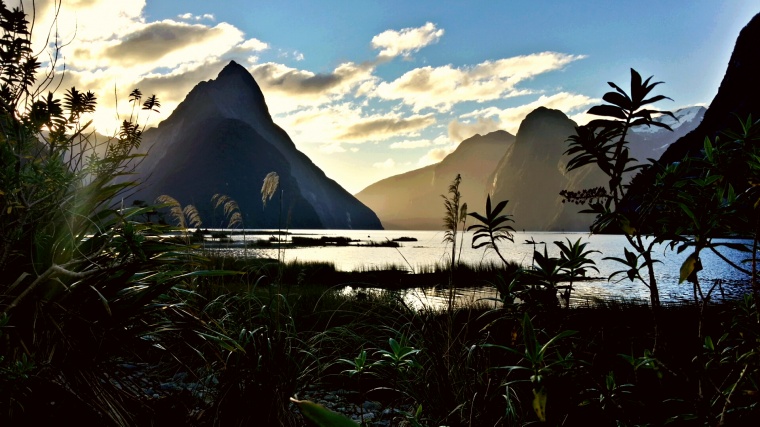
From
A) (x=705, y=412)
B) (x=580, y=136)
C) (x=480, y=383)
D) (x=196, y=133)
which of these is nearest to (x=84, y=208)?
(x=480, y=383)

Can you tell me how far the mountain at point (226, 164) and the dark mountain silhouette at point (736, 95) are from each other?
107 meters

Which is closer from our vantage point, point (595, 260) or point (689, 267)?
point (689, 267)

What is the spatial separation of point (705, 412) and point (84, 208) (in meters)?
3.90

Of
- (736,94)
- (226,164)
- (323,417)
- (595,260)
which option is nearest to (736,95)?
(736,94)

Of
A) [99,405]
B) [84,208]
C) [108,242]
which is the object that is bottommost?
[99,405]

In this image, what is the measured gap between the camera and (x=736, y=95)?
50219mm

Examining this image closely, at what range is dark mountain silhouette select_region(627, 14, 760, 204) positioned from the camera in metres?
39.1

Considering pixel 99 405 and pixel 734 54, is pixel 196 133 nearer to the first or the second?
pixel 734 54

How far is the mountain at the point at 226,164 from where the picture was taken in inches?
5925

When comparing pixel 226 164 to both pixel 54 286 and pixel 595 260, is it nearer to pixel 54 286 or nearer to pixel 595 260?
pixel 595 260

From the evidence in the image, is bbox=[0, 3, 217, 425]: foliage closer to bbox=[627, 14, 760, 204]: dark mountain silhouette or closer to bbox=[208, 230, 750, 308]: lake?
bbox=[208, 230, 750, 308]: lake

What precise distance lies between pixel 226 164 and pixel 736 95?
143 metres

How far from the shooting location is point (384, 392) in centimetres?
583

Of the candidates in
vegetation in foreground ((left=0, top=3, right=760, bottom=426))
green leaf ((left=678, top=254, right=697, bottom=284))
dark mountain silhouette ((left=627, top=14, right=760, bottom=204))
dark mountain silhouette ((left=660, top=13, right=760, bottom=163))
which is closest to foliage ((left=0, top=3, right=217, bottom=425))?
vegetation in foreground ((left=0, top=3, right=760, bottom=426))
